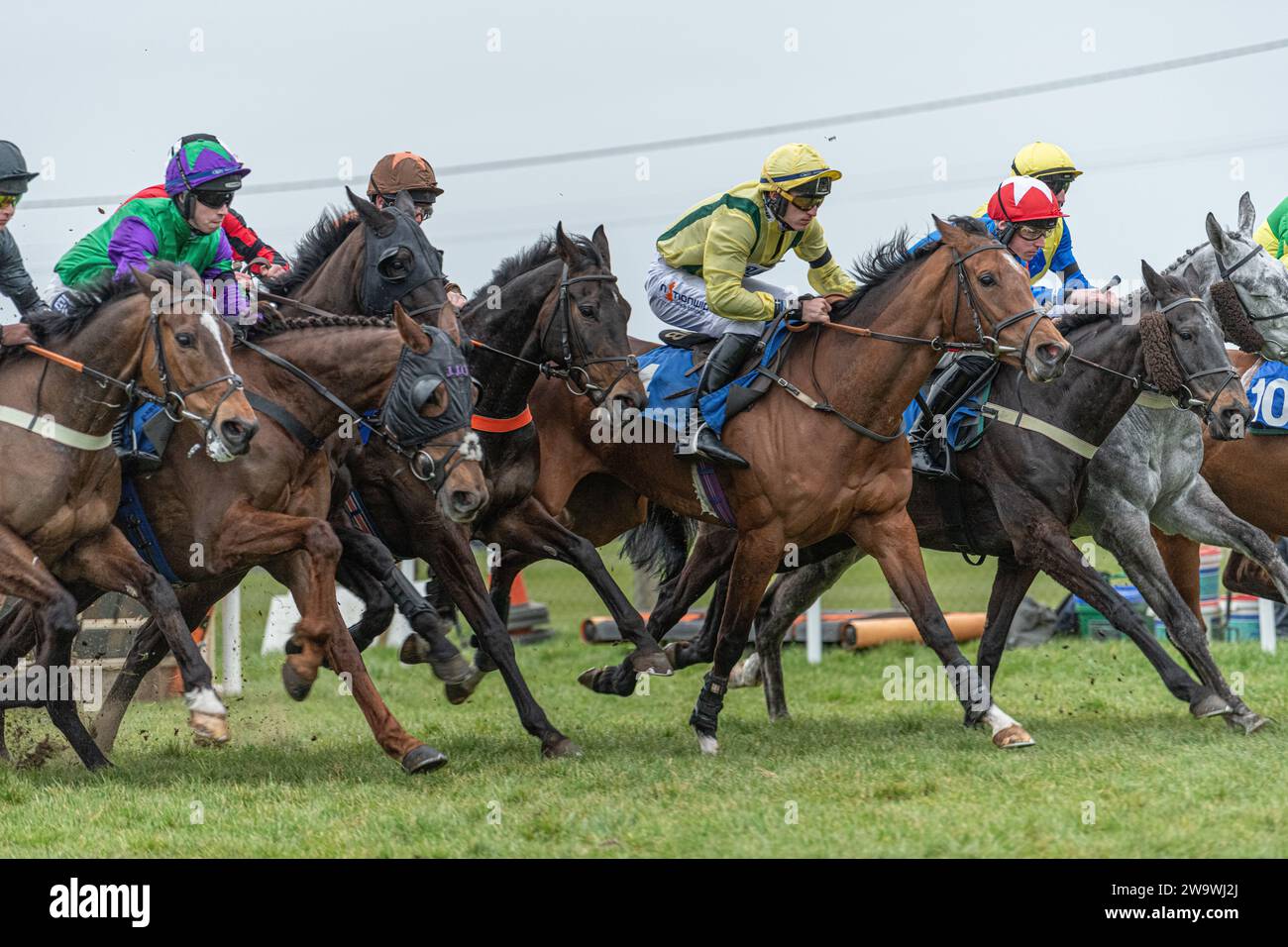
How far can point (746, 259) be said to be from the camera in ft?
25.0

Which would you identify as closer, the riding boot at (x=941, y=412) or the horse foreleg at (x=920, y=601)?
the horse foreleg at (x=920, y=601)

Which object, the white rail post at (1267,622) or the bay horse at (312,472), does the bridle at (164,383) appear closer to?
the bay horse at (312,472)

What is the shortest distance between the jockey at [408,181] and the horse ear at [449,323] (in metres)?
1.19

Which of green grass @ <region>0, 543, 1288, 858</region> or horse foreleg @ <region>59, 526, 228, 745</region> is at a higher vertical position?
horse foreleg @ <region>59, 526, 228, 745</region>

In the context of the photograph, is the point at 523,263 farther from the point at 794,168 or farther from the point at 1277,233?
the point at 1277,233

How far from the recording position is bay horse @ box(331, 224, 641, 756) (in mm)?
7324

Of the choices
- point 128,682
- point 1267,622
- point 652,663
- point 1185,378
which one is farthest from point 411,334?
point 1267,622

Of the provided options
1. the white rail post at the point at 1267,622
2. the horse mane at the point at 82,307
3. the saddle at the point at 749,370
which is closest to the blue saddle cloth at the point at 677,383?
the saddle at the point at 749,370

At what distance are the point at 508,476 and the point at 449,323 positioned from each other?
1.02 meters

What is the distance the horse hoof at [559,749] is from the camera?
24.1 feet

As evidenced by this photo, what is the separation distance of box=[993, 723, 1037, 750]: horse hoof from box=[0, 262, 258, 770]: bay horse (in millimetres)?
3260

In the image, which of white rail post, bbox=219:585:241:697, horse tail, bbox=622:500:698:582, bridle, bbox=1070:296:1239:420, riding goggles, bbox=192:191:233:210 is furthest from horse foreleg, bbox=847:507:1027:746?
white rail post, bbox=219:585:241:697

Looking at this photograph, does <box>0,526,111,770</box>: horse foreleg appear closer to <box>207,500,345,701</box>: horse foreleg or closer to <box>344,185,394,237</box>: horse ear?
<box>207,500,345,701</box>: horse foreleg

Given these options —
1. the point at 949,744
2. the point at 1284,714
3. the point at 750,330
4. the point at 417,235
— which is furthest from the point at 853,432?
the point at 1284,714
